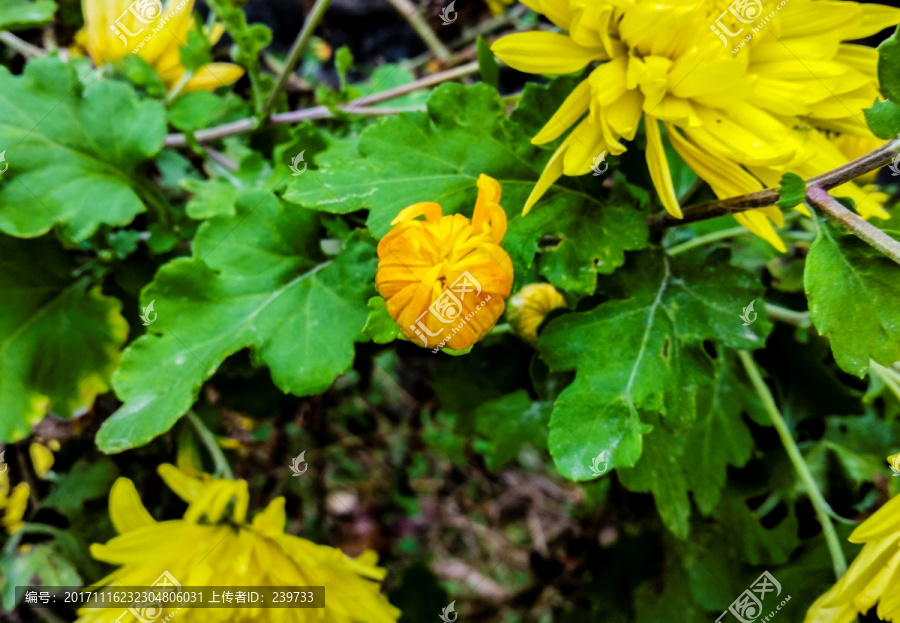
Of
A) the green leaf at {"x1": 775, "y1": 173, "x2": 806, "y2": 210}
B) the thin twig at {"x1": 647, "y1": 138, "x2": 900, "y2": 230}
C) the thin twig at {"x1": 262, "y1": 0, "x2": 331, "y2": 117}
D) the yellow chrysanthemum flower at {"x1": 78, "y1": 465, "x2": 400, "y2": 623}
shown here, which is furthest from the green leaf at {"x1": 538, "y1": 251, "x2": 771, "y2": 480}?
the thin twig at {"x1": 262, "y1": 0, "x2": 331, "y2": 117}

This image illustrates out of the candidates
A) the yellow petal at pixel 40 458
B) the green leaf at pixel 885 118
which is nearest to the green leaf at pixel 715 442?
the green leaf at pixel 885 118

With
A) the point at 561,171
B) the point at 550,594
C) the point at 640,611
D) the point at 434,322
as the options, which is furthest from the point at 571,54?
the point at 550,594

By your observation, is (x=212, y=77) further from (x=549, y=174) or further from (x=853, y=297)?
(x=853, y=297)

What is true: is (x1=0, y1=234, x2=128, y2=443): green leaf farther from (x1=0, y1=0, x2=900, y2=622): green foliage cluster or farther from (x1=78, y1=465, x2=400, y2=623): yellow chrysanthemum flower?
(x1=78, y1=465, x2=400, y2=623): yellow chrysanthemum flower

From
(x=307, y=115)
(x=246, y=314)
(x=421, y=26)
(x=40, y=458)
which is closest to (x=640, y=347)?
(x=246, y=314)

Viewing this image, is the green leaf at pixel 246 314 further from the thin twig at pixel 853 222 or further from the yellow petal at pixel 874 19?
the yellow petal at pixel 874 19
